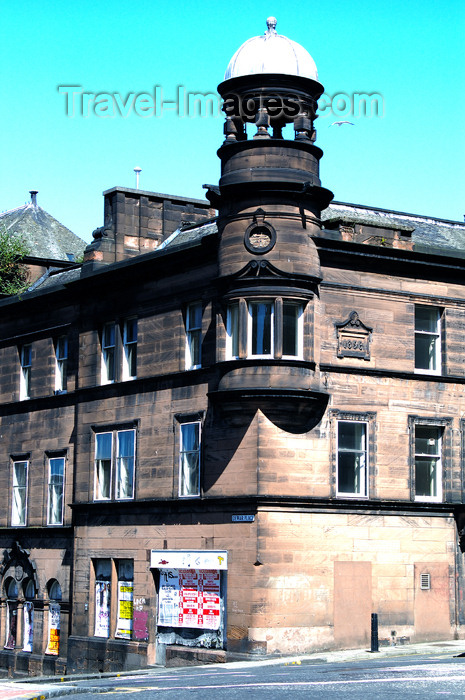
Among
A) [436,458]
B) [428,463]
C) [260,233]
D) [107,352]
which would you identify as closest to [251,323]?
[260,233]

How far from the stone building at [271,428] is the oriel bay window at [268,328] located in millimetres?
58

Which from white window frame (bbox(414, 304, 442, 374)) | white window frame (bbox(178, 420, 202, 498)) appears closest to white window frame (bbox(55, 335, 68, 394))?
white window frame (bbox(178, 420, 202, 498))

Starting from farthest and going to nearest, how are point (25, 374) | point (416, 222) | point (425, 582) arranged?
point (25, 374) < point (416, 222) < point (425, 582)

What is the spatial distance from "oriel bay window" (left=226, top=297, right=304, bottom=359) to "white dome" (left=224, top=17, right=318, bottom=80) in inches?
273

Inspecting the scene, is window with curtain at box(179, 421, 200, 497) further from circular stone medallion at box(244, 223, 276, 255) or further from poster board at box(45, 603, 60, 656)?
poster board at box(45, 603, 60, 656)

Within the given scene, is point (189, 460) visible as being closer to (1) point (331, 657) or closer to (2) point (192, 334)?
(2) point (192, 334)

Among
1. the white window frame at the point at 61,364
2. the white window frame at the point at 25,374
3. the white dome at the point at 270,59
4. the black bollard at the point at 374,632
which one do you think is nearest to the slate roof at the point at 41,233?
the white window frame at the point at 25,374

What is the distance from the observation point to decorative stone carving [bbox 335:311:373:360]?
121 feet

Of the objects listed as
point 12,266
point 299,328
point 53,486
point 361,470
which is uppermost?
point 12,266

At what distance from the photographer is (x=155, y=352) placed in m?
40.2

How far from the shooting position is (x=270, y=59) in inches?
1435

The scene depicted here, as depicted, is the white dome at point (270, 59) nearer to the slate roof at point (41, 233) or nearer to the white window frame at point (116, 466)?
the white window frame at point (116, 466)

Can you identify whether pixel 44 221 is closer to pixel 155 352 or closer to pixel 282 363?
pixel 155 352

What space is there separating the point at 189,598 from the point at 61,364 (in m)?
12.5
